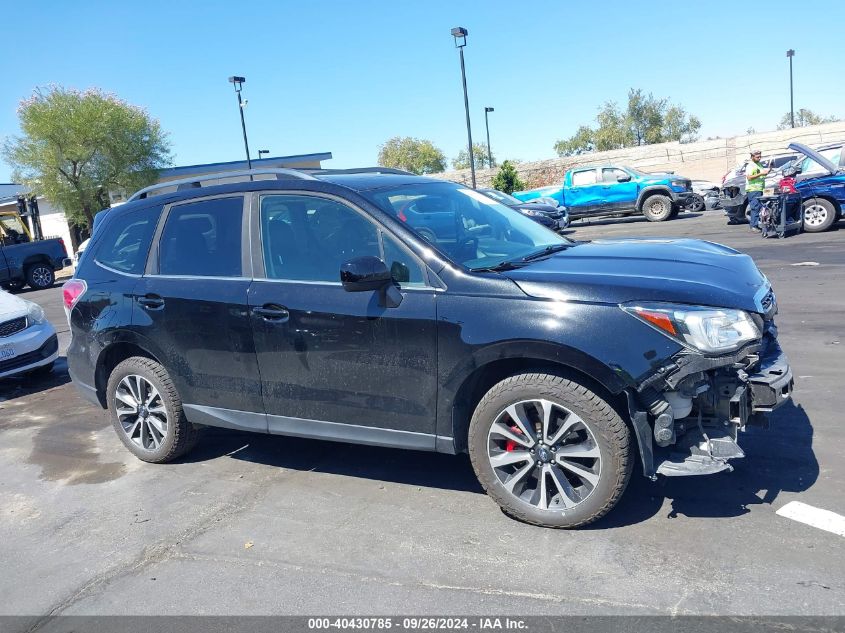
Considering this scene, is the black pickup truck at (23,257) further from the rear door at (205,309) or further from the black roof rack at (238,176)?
the rear door at (205,309)

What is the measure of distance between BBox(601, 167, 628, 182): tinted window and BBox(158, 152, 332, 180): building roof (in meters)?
19.8

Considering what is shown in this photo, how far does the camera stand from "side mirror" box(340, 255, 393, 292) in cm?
382

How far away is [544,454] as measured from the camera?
3654mm

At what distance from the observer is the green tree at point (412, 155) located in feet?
290

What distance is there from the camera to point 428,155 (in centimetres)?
8969

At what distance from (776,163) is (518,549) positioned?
19.9 m

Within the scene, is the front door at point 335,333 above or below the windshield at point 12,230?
→ below

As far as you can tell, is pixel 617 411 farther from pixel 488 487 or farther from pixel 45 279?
pixel 45 279

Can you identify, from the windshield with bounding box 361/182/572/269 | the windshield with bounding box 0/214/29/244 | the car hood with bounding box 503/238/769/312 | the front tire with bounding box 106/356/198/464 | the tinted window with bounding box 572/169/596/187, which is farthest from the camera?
the tinted window with bounding box 572/169/596/187

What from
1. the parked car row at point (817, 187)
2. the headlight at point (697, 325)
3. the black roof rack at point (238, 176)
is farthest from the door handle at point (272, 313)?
the parked car row at point (817, 187)

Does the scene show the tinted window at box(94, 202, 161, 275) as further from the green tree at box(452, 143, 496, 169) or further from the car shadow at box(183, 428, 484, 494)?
the green tree at box(452, 143, 496, 169)

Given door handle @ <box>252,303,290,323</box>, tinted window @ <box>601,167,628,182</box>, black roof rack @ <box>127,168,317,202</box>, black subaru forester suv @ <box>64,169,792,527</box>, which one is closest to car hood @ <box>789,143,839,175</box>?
black subaru forester suv @ <box>64,169,792,527</box>

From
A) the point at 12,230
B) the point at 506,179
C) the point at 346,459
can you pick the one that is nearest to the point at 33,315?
the point at 346,459

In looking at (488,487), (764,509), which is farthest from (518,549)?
(764,509)
